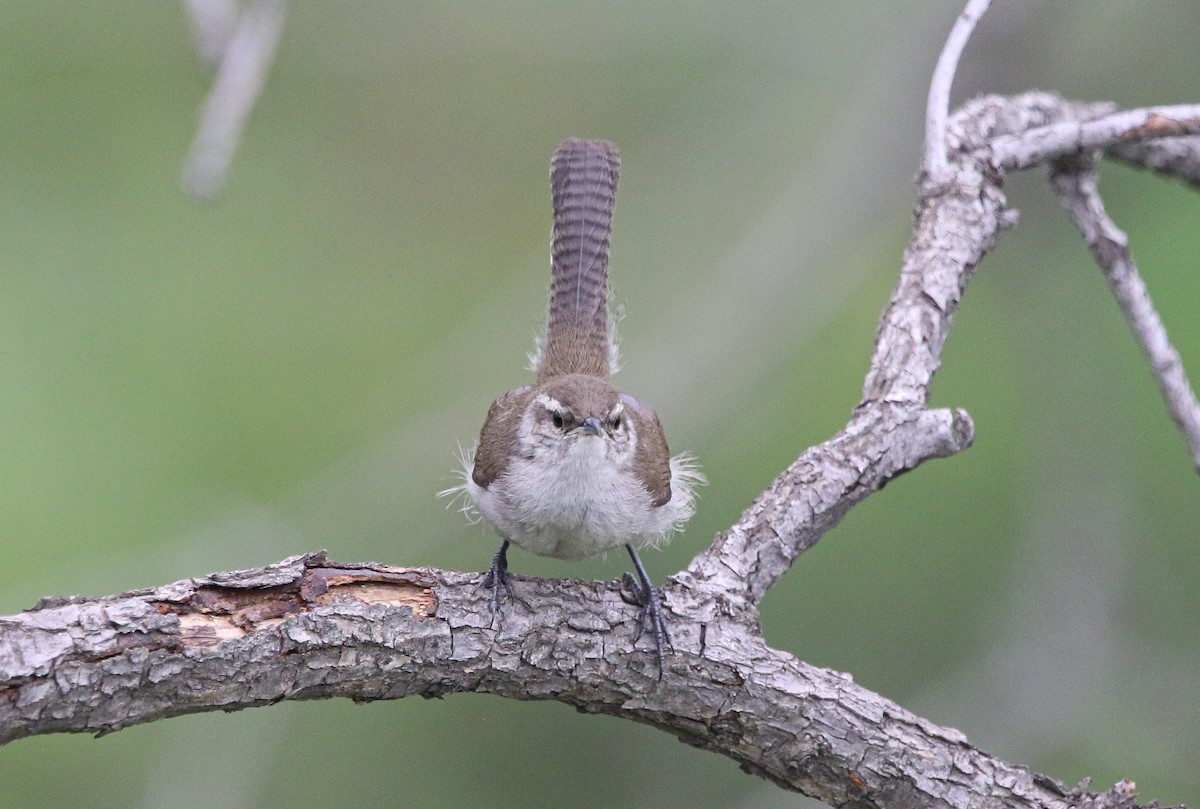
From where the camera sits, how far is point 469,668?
2.74m

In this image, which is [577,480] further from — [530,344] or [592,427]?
[530,344]

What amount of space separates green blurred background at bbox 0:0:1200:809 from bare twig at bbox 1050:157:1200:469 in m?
1.21

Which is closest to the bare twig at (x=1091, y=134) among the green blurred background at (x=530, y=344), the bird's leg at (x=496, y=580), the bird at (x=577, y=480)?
the green blurred background at (x=530, y=344)

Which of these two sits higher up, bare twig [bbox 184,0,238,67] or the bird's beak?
bare twig [bbox 184,0,238,67]

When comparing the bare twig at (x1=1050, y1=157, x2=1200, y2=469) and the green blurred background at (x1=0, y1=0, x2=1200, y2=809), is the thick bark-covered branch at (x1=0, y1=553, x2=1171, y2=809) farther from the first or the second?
the green blurred background at (x1=0, y1=0, x2=1200, y2=809)

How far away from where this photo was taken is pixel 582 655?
2854 mm

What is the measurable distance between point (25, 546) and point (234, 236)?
255 centimetres

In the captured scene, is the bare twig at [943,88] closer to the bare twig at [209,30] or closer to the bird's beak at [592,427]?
the bird's beak at [592,427]

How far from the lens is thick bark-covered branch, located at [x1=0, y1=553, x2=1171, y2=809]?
7.66ft

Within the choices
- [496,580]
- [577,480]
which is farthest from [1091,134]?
[496,580]

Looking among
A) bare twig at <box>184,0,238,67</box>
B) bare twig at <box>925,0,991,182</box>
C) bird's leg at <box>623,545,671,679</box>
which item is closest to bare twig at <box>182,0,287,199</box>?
bare twig at <box>184,0,238,67</box>

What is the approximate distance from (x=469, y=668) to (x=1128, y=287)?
9.12 feet

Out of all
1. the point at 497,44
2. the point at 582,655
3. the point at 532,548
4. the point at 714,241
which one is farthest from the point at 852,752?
the point at 497,44

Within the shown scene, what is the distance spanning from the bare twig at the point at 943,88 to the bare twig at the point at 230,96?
225 centimetres
